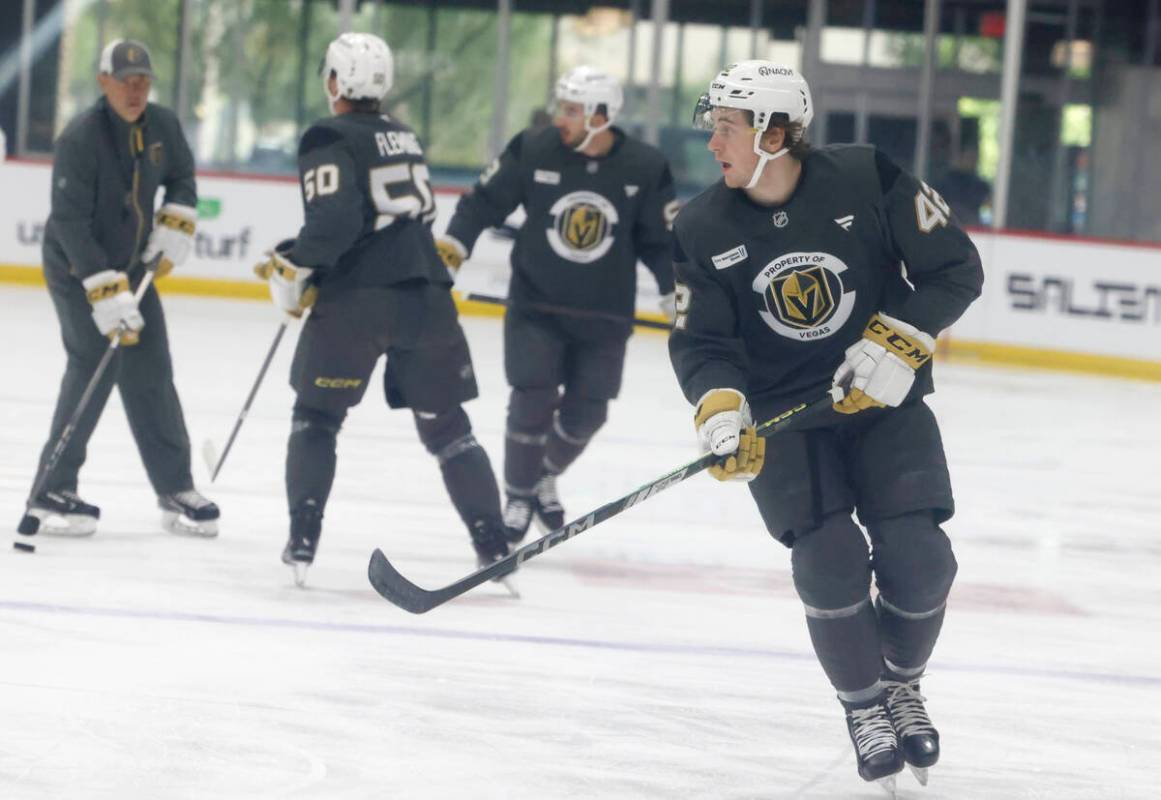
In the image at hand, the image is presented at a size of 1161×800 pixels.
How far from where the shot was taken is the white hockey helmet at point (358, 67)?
14.0 feet

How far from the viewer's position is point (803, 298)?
303 cm

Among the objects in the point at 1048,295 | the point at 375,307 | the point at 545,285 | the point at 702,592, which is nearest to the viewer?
the point at 375,307

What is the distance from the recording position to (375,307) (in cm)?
432

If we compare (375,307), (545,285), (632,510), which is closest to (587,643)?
(375,307)

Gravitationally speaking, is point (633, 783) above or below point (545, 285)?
below

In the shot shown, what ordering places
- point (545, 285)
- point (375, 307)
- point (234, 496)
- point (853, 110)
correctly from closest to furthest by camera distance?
point (375, 307) → point (545, 285) → point (234, 496) → point (853, 110)

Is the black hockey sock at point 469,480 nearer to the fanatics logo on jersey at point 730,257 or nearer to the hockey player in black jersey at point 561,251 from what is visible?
the hockey player in black jersey at point 561,251

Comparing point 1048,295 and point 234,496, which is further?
point 1048,295

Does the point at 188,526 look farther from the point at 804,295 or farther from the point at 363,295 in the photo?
the point at 804,295

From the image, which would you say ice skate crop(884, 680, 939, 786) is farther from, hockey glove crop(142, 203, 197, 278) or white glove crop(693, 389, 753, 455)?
hockey glove crop(142, 203, 197, 278)

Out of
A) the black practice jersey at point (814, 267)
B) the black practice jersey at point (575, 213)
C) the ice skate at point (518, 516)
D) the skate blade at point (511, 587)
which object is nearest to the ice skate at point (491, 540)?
the skate blade at point (511, 587)

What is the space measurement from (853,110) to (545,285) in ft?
33.6

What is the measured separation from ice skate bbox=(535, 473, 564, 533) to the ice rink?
85mm

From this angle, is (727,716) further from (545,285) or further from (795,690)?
(545,285)
